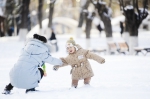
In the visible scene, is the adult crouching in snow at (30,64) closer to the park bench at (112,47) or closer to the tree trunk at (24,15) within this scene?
the park bench at (112,47)

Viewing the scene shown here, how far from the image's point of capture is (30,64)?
5238mm

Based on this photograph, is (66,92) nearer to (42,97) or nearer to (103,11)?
(42,97)

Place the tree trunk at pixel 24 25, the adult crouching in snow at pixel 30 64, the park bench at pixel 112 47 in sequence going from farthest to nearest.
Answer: the tree trunk at pixel 24 25
the park bench at pixel 112 47
the adult crouching in snow at pixel 30 64

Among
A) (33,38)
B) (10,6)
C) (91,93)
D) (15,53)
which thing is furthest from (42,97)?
(10,6)

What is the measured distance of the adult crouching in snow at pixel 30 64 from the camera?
5184mm

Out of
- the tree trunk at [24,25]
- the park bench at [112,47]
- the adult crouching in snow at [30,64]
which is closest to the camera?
the adult crouching in snow at [30,64]

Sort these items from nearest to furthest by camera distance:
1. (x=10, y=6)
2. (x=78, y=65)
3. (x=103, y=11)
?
1. (x=78, y=65)
2. (x=103, y=11)
3. (x=10, y=6)

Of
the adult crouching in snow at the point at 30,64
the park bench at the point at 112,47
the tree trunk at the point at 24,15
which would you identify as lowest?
the park bench at the point at 112,47

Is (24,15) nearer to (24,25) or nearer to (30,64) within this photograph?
(24,25)

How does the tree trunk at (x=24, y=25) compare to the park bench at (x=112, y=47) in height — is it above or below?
above

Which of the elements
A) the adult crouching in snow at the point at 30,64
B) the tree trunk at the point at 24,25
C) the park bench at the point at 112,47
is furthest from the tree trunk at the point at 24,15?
the adult crouching in snow at the point at 30,64

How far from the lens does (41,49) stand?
5.33 meters

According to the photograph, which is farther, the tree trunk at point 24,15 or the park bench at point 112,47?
the tree trunk at point 24,15

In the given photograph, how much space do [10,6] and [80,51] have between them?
2968 cm
